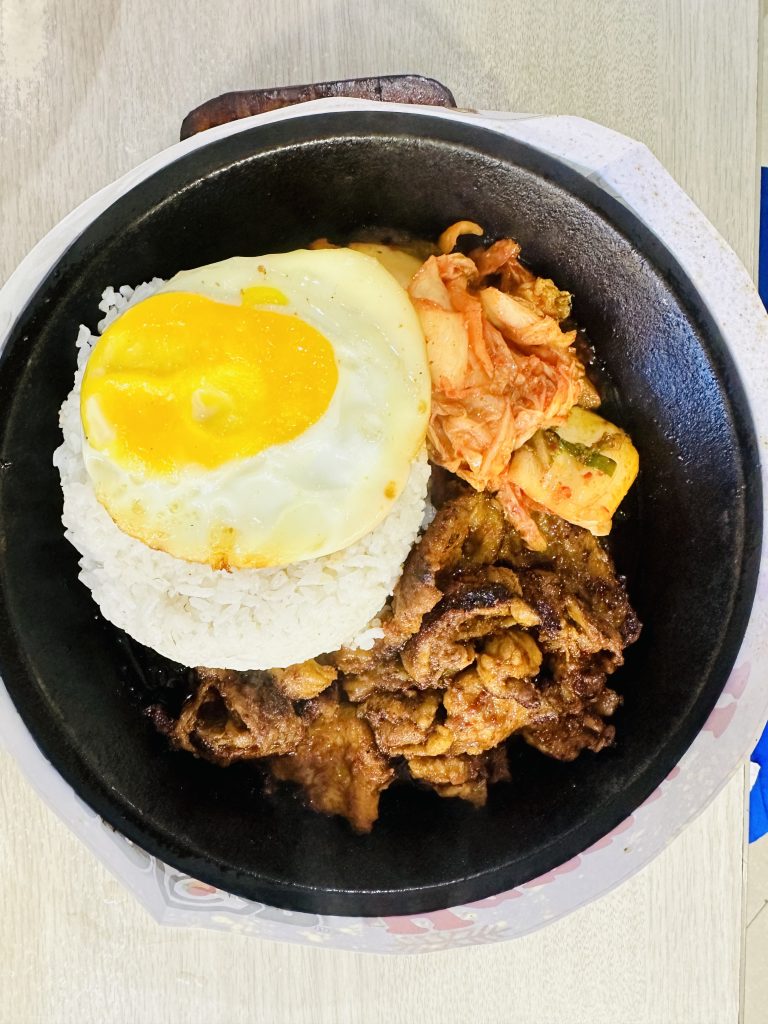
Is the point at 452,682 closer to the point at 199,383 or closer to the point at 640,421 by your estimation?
the point at 640,421

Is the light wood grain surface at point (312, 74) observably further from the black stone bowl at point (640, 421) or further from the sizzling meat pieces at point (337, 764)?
the sizzling meat pieces at point (337, 764)

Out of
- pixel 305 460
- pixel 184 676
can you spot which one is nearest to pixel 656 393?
pixel 305 460

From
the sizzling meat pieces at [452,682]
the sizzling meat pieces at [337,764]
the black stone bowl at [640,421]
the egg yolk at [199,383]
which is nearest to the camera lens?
the egg yolk at [199,383]

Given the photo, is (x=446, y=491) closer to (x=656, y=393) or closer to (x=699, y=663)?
(x=656, y=393)

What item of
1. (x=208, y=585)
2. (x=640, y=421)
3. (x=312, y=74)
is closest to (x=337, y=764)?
(x=208, y=585)

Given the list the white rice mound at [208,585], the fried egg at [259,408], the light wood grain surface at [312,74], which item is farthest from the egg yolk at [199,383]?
the light wood grain surface at [312,74]

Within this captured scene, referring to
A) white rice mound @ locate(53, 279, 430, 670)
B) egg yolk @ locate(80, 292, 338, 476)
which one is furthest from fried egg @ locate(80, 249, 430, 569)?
white rice mound @ locate(53, 279, 430, 670)

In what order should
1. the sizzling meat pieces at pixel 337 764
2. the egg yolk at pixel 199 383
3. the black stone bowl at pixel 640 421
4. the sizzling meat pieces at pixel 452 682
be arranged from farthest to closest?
1. the sizzling meat pieces at pixel 337 764
2. the sizzling meat pieces at pixel 452 682
3. the black stone bowl at pixel 640 421
4. the egg yolk at pixel 199 383
